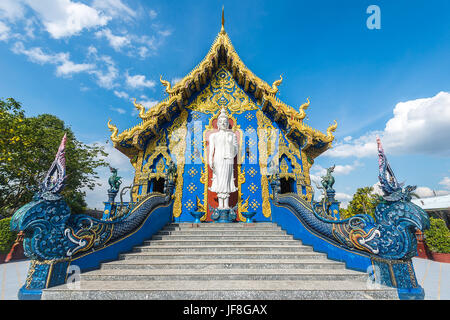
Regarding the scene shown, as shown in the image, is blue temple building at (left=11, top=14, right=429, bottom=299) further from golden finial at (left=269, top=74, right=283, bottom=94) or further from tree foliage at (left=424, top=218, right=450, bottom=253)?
tree foliage at (left=424, top=218, right=450, bottom=253)

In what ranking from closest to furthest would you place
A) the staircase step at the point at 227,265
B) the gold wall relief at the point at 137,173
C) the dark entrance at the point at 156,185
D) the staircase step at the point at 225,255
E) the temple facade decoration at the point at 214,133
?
the staircase step at the point at 227,265 → the staircase step at the point at 225,255 → the gold wall relief at the point at 137,173 → the temple facade decoration at the point at 214,133 → the dark entrance at the point at 156,185

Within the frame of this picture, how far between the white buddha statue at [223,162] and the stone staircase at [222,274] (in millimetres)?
2254

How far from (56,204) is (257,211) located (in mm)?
6946

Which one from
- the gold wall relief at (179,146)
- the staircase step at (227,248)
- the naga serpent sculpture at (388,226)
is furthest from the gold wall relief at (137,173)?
the naga serpent sculpture at (388,226)

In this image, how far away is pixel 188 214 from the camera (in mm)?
8484

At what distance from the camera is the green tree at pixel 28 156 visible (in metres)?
10.0

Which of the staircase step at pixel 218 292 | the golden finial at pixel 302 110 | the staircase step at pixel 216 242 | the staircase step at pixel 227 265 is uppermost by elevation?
the golden finial at pixel 302 110

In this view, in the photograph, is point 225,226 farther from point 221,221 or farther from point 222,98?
point 222,98

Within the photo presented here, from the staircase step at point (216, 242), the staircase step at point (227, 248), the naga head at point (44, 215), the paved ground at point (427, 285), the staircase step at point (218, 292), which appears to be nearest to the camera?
the staircase step at point (218, 292)

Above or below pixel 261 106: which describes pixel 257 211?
below

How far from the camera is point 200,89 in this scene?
10.3 m

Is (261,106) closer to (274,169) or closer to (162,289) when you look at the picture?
(274,169)

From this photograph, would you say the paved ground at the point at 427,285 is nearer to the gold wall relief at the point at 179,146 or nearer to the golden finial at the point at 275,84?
the gold wall relief at the point at 179,146
